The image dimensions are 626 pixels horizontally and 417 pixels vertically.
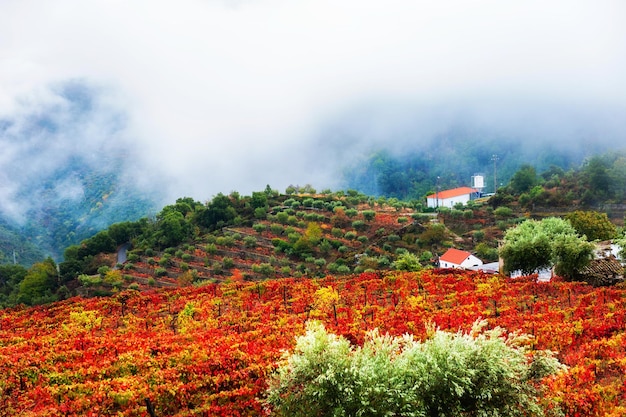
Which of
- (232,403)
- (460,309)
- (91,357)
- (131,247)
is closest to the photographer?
(232,403)

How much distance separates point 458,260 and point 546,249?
14.7 metres

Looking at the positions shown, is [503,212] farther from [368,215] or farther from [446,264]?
[446,264]

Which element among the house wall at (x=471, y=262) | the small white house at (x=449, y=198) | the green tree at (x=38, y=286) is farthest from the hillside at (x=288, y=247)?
the small white house at (x=449, y=198)

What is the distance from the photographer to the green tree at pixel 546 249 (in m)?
27.0

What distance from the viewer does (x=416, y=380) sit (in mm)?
10094

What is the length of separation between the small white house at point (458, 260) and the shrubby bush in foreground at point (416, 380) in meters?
33.6

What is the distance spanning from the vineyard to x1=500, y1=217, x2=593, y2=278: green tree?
218cm

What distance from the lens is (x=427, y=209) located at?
64375 millimetres

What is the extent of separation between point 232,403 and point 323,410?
392 centimetres

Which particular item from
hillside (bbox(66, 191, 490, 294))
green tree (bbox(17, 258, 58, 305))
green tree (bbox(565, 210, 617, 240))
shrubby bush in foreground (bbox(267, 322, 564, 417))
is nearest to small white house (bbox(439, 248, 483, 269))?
hillside (bbox(66, 191, 490, 294))

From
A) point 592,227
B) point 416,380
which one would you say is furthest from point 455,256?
point 416,380

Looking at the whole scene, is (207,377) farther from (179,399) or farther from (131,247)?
(131,247)

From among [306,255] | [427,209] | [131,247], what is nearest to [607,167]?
[427,209]

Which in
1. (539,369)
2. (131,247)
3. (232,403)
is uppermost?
(131,247)
